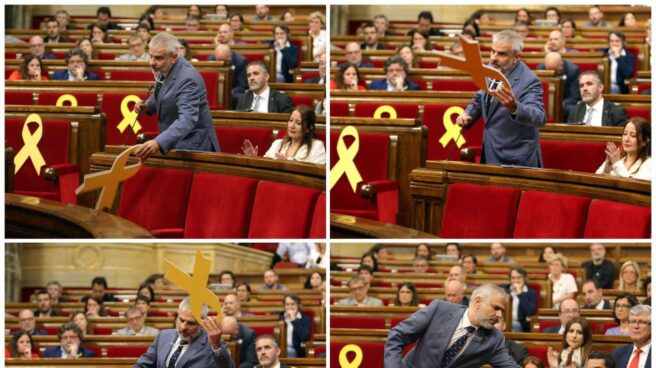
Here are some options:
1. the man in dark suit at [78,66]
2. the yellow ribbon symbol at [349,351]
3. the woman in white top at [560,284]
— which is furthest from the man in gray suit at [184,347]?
A: the man in dark suit at [78,66]

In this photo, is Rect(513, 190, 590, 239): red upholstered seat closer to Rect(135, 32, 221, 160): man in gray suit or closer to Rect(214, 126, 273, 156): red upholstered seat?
Rect(135, 32, 221, 160): man in gray suit

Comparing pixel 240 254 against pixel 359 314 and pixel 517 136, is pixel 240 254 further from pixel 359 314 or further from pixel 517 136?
pixel 517 136

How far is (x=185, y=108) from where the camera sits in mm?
3514

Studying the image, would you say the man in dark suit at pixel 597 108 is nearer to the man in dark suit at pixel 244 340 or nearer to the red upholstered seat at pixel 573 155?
the red upholstered seat at pixel 573 155

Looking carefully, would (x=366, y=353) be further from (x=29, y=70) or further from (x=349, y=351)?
(x=29, y=70)

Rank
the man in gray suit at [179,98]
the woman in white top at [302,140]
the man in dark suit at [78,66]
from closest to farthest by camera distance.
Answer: the man in gray suit at [179,98]
the woman in white top at [302,140]
the man in dark suit at [78,66]

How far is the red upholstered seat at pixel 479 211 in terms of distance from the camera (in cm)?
317

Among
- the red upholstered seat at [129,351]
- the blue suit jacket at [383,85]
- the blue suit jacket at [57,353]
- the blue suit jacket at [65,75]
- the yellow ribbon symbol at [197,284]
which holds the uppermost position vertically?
the blue suit jacket at [65,75]

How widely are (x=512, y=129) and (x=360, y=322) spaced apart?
1001mm

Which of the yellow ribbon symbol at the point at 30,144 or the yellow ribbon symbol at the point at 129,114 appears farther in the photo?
the yellow ribbon symbol at the point at 129,114

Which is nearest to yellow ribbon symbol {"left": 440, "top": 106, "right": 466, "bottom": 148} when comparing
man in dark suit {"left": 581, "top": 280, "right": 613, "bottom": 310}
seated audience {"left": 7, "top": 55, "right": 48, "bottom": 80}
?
man in dark suit {"left": 581, "top": 280, "right": 613, "bottom": 310}

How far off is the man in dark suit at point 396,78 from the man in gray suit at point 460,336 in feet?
6.59

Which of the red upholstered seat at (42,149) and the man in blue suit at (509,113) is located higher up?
the man in blue suit at (509,113)

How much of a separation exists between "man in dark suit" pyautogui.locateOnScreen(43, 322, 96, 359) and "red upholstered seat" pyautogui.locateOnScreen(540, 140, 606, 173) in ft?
6.09
